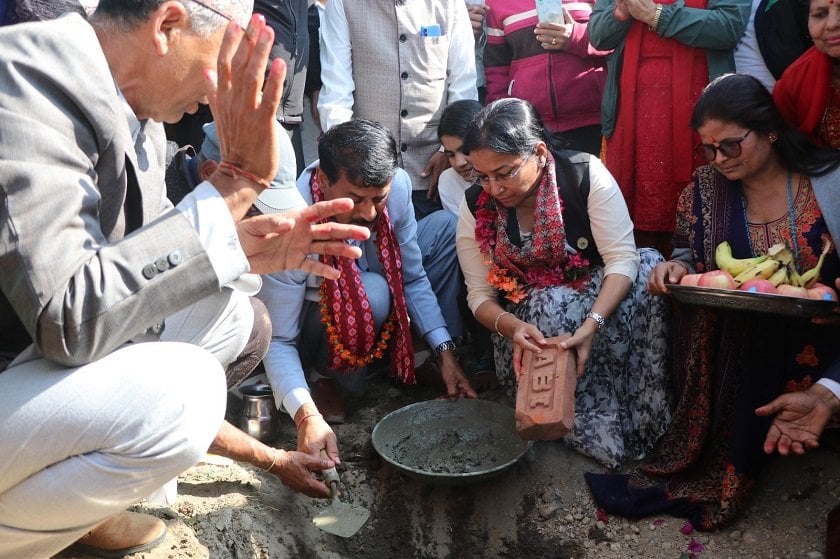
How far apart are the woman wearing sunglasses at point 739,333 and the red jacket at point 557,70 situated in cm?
116

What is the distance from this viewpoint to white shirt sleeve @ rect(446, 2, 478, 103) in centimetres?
431

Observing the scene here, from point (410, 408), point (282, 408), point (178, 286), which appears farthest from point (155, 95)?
point (410, 408)

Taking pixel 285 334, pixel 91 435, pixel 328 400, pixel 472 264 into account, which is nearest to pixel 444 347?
pixel 472 264

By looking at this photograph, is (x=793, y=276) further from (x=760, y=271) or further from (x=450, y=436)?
(x=450, y=436)

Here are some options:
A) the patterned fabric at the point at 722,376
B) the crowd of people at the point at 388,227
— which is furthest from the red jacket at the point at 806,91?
the patterned fabric at the point at 722,376

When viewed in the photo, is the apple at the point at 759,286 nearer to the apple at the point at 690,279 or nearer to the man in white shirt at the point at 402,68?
the apple at the point at 690,279

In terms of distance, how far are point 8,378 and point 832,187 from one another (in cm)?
266

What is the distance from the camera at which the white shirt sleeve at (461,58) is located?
14.1ft

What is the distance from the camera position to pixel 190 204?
181cm

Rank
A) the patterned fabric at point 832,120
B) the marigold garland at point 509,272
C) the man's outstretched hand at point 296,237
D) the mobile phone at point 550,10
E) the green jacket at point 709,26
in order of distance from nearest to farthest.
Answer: the man's outstretched hand at point 296,237 < the patterned fabric at point 832,120 < the marigold garland at point 509,272 < the green jacket at point 709,26 < the mobile phone at point 550,10

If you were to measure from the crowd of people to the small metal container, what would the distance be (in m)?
0.22

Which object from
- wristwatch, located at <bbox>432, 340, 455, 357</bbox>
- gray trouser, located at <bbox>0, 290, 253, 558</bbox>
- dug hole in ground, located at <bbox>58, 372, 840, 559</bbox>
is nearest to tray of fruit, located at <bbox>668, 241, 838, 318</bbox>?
dug hole in ground, located at <bbox>58, 372, 840, 559</bbox>

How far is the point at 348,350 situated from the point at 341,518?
81 cm

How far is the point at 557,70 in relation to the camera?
13.3 feet
